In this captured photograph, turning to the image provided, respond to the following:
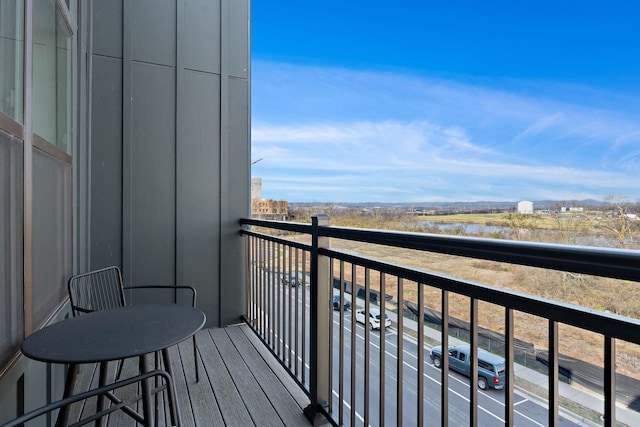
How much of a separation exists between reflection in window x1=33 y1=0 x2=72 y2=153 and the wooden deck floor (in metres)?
1.62

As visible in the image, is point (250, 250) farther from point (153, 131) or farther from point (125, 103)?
point (125, 103)

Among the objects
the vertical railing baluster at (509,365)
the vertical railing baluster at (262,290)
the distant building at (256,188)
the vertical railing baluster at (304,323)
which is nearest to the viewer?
the vertical railing baluster at (509,365)

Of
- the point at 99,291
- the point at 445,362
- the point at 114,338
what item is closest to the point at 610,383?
the point at 445,362

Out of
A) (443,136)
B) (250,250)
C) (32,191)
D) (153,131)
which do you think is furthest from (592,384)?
(443,136)

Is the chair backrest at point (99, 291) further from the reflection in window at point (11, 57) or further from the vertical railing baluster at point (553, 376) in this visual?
the vertical railing baluster at point (553, 376)

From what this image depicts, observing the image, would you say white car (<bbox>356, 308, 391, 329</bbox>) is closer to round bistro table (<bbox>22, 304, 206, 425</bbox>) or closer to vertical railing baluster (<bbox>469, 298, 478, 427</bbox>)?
vertical railing baluster (<bbox>469, 298, 478, 427</bbox>)

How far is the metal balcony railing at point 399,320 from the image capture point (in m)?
0.71

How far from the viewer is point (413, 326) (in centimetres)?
128

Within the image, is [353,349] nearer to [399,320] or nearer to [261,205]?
[399,320]

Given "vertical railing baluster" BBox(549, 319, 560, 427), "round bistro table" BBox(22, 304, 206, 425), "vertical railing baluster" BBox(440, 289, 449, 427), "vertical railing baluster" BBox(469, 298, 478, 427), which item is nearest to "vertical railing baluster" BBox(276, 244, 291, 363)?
"round bistro table" BBox(22, 304, 206, 425)

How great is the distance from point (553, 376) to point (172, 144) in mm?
3276

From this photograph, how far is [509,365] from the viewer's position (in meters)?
0.89

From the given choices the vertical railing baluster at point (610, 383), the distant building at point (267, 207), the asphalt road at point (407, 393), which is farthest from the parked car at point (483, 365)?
the distant building at point (267, 207)

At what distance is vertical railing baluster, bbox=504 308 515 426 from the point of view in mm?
876
